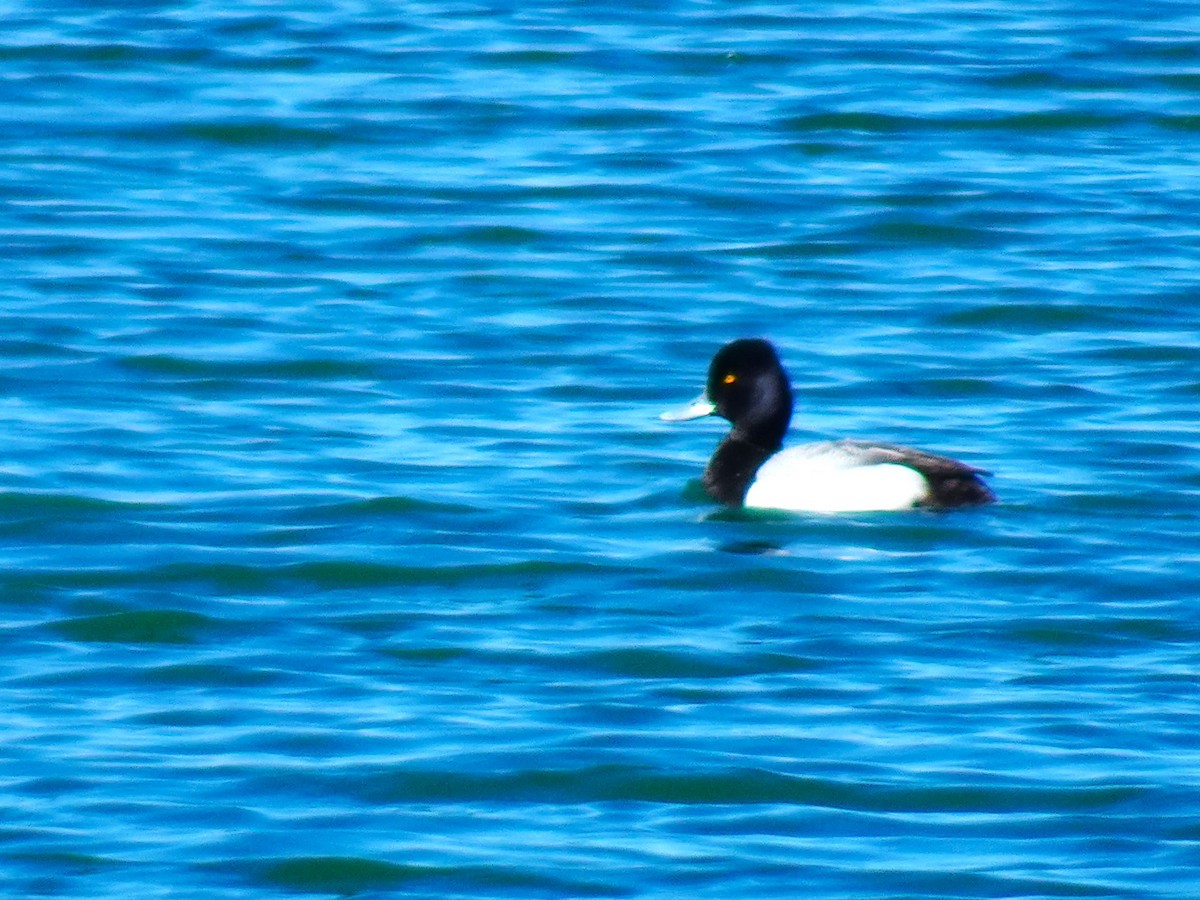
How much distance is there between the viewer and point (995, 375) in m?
13.7

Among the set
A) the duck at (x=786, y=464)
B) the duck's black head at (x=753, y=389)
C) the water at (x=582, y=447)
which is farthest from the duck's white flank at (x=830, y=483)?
the duck's black head at (x=753, y=389)

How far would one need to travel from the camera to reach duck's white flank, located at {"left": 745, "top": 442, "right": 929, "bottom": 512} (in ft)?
36.8

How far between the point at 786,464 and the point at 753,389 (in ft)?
2.09

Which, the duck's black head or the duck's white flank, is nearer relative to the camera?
the duck's white flank

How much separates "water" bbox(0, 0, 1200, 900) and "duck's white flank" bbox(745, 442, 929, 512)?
0.13m

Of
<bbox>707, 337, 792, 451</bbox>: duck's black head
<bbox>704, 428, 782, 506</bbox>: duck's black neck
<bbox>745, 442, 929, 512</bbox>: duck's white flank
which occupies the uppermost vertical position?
<bbox>707, 337, 792, 451</bbox>: duck's black head

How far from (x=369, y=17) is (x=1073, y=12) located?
5.08 m

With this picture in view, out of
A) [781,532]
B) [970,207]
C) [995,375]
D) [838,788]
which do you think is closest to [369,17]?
[970,207]

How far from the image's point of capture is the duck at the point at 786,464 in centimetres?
1123

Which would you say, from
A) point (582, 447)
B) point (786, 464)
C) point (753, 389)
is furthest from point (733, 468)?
point (582, 447)

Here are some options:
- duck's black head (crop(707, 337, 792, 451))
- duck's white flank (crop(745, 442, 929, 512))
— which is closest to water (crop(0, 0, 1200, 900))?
duck's white flank (crop(745, 442, 929, 512))

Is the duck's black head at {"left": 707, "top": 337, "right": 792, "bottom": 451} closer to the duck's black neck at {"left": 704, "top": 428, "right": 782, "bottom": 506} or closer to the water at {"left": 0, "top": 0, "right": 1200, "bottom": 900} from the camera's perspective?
the duck's black neck at {"left": 704, "top": 428, "right": 782, "bottom": 506}

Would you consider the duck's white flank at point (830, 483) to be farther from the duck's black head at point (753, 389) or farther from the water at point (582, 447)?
the duck's black head at point (753, 389)

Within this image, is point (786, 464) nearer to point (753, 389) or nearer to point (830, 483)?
point (830, 483)
